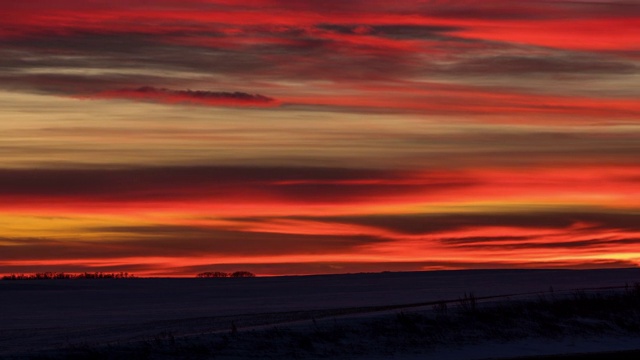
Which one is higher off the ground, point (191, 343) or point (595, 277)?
point (191, 343)

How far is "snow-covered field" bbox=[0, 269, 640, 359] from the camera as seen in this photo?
25984 millimetres

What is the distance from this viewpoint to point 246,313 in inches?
1451

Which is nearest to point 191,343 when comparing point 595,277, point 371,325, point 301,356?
point 301,356

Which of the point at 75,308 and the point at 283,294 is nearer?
the point at 75,308

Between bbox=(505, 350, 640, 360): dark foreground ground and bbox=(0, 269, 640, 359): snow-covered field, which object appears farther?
bbox=(0, 269, 640, 359): snow-covered field

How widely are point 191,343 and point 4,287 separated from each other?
140ft

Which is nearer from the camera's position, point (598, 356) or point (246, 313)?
point (598, 356)

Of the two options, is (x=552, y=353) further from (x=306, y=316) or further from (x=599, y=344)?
(x=306, y=316)

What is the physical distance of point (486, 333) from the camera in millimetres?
28219

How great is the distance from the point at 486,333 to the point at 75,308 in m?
19.7

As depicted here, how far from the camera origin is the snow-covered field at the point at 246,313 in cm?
2598

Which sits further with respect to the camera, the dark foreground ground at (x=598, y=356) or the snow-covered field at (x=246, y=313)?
the snow-covered field at (x=246, y=313)

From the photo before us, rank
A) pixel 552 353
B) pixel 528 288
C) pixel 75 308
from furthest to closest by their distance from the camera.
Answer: pixel 528 288 < pixel 75 308 < pixel 552 353

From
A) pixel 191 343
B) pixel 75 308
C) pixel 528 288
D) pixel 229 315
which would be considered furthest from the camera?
pixel 528 288
